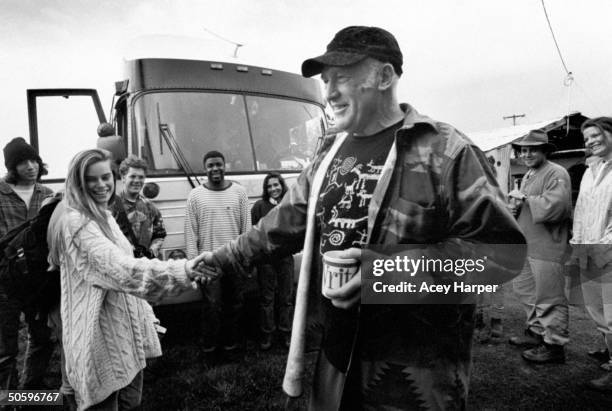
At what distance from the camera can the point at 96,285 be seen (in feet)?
6.05

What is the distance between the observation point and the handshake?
1908mm

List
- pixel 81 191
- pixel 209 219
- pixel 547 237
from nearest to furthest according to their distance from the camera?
pixel 81 191 → pixel 547 237 → pixel 209 219

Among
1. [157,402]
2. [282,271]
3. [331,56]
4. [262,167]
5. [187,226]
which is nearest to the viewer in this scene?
[331,56]

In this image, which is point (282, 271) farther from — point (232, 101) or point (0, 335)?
point (0, 335)

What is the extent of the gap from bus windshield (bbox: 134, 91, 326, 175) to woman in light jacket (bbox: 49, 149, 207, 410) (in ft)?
6.74

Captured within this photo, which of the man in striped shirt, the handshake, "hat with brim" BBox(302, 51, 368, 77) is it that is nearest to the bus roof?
the man in striped shirt

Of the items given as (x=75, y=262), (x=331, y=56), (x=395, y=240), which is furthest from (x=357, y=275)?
(x=75, y=262)

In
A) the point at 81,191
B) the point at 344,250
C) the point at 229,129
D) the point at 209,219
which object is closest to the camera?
the point at 344,250

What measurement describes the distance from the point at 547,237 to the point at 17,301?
4.62m

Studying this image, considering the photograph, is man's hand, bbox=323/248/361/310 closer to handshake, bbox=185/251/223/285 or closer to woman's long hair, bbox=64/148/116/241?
handshake, bbox=185/251/223/285

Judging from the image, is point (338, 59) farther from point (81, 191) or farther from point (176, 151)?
point (176, 151)

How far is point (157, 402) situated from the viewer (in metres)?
3.09

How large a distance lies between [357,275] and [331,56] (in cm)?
92

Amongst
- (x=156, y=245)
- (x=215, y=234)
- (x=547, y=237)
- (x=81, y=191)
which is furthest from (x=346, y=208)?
(x=547, y=237)
